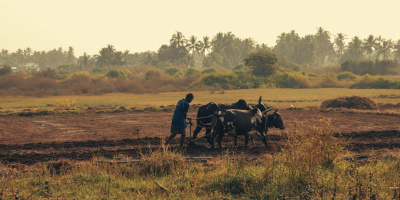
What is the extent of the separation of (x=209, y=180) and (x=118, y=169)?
2296mm

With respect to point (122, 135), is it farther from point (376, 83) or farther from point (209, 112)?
point (376, 83)

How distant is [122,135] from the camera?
14625 millimetres

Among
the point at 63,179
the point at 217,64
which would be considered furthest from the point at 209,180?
the point at 217,64

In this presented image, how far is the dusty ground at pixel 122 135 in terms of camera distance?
10883mm

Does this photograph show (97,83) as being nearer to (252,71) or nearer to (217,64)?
(252,71)

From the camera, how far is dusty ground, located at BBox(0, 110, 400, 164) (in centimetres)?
1088

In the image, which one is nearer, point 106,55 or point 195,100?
point 195,100

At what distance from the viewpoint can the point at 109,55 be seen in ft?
308

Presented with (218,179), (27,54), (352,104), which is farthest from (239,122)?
(27,54)

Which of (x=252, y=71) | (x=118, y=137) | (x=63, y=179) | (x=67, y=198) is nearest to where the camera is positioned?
(x=67, y=198)

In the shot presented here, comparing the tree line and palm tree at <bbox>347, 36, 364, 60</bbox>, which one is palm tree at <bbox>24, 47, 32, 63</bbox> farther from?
palm tree at <bbox>347, 36, 364, 60</bbox>

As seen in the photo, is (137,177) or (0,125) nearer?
(137,177)

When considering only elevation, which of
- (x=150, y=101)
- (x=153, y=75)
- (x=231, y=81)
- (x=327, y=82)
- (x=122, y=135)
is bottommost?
(x=122, y=135)

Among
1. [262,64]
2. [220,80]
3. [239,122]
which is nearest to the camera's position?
[239,122]
